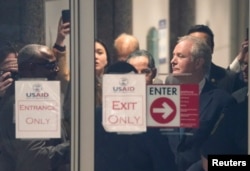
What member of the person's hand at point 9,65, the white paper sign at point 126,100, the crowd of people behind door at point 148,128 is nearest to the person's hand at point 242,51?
the crowd of people behind door at point 148,128

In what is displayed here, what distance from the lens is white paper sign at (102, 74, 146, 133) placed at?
13.1ft

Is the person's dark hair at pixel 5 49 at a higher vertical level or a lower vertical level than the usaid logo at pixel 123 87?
higher

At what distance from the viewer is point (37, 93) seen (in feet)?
13.2

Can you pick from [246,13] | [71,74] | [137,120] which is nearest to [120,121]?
[137,120]

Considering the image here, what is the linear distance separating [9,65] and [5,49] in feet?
0.34

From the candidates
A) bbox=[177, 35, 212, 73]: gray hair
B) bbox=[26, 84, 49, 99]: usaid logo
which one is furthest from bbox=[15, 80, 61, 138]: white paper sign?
bbox=[177, 35, 212, 73]: gray hair

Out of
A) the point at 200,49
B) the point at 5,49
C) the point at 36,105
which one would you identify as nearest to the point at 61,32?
the point at 5,49

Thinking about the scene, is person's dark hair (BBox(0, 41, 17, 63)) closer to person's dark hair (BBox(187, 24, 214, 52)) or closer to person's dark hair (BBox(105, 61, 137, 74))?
person's dark hair (BBox(105, 61, 137, 74))

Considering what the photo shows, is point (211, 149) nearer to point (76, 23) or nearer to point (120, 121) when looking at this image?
point (120, 121)

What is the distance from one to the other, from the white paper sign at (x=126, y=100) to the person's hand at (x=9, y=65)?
575mm

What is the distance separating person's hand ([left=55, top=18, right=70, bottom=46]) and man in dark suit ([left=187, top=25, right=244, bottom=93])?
75 centimetres

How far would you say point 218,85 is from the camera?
13.1 feet

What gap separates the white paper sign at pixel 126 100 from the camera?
4004 millimetres

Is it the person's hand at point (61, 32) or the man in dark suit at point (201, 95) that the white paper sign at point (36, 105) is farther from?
the man in dark suit at point (201, 95)
